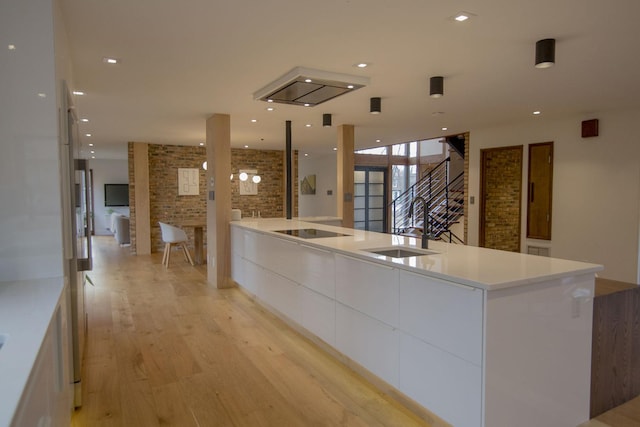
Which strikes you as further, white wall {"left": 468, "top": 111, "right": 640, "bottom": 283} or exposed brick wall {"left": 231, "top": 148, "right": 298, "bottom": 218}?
exposed brick wall {"left": 231, "top": 148, "right": 298, "bottom": 218}

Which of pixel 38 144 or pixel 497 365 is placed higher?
pixel 38 144

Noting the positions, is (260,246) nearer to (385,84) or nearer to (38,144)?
(385,84)

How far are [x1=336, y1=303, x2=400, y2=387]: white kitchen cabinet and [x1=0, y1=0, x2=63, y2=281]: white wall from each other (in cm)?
179

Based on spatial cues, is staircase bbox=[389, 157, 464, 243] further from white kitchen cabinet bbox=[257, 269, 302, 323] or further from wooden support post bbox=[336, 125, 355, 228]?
white kitchen cabinet bbox=[257, 269, 302, 323]

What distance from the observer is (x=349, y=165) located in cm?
616

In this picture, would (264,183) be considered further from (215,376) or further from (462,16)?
(462,16)

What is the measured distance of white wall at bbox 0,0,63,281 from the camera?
186cm

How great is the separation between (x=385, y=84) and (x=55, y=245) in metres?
3.11

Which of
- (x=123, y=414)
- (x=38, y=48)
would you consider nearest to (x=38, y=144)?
(x=38, y=48)

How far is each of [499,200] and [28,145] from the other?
7020mm

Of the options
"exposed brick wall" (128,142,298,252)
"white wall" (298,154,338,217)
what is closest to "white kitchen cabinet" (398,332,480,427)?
"exposed brick wall" (128,142,298,252)

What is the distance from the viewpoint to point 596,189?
5.57m

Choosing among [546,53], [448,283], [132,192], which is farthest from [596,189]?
[132,192]

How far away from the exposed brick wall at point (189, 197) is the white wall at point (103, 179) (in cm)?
479
